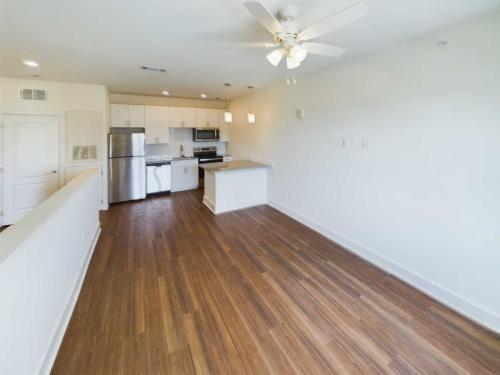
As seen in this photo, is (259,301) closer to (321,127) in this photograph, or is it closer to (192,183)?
(321,127)

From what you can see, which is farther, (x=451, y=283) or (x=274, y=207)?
(x=274, y=207)

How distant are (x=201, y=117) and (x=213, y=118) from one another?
36 cm

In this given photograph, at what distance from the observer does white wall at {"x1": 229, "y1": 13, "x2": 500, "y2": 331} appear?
195cm

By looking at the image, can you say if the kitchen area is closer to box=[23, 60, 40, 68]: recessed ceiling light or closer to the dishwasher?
the dishwasher

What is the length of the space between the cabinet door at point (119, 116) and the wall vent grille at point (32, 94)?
125cm

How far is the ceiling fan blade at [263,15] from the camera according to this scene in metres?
1.37

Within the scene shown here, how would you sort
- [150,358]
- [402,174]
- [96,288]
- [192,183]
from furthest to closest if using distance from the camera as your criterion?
[192,183], [402,174], [96,288], [150,358]

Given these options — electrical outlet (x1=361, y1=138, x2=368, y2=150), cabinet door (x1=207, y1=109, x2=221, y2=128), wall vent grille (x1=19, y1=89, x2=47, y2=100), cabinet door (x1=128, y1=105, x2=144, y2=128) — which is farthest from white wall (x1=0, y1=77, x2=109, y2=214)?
electrical outlet (x1=361, y1=138, x2=368, y2=150)

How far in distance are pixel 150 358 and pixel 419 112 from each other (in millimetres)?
3203

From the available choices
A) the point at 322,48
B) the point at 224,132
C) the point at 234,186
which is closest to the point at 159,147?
the point at 224,132

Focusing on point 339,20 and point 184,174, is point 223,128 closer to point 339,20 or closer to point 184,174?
point 184,174

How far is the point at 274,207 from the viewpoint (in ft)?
16.0

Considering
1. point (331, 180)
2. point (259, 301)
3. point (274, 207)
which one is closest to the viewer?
point (259, 301)

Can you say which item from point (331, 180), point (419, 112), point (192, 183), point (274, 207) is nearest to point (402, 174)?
point (419, 112)
